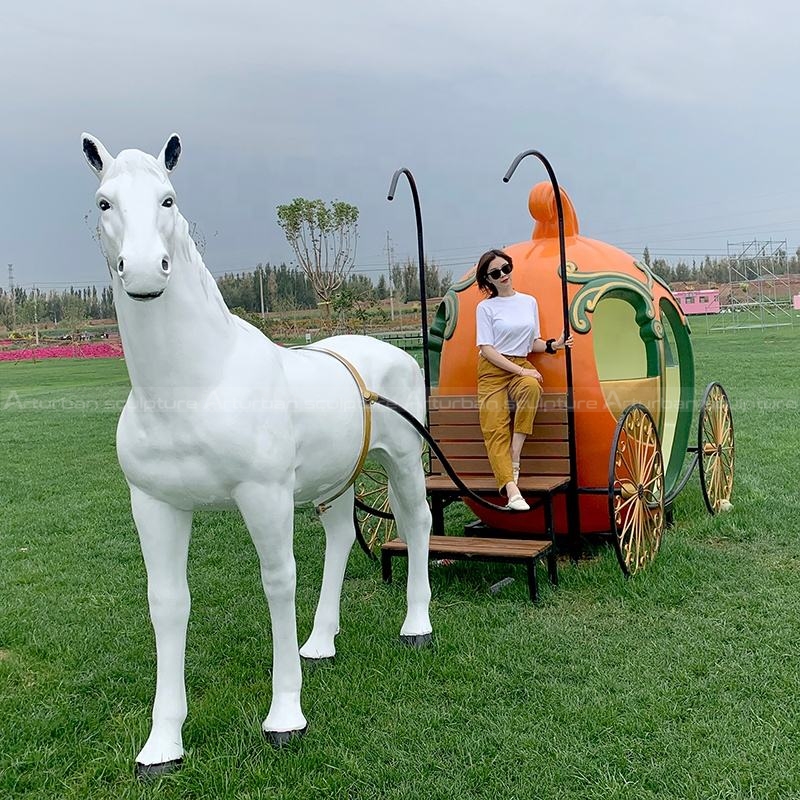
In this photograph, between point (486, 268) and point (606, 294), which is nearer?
point (486, 268)

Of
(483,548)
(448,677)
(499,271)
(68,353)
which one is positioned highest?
(499,271)

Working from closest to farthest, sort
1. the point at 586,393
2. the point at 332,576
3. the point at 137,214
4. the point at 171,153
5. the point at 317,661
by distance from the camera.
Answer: the point at 137,214 < the point at 171,153 < the point at 317,661 < the point at 332,576 < the point at 586,393

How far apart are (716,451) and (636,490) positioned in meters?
1.69

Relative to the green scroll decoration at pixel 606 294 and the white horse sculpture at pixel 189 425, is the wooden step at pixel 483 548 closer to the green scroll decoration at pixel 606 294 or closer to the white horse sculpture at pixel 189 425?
the green scroll decoration at pixel 606 294

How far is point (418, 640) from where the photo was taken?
4703 mm

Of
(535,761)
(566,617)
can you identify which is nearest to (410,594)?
(566,617)

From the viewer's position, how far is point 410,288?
39.1 meters

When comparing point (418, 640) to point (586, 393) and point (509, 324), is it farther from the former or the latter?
point (586, 393)

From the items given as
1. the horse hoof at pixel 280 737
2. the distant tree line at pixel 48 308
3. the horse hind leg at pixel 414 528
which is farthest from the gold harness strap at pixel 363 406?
the distant tree line at pixel 48 308

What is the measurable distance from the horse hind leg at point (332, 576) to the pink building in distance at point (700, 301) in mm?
52463

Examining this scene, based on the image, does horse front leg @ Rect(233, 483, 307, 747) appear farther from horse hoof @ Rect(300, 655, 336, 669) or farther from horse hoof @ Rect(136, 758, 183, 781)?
horse hoof @ Rect(300, 655, 336, 669)

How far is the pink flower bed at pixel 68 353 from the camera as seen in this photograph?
36.2 meters

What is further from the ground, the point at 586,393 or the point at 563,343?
the point at 563,343

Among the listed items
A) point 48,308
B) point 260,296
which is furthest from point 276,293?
point 48,308
